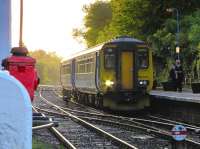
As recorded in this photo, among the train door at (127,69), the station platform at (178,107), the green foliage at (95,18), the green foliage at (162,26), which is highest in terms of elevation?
the green foliage at (95,18)

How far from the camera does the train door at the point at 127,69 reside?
26047mm

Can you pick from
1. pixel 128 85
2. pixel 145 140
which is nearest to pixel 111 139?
pixel 145 140

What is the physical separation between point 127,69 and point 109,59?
82cm

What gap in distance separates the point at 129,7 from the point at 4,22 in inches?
1846

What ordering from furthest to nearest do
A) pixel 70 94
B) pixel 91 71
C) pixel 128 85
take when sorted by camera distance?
pixel 70 94, pixel 91 71, pixel 128 85

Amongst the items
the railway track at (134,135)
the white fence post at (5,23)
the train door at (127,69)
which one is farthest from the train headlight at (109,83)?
the white fence post at (5,23)

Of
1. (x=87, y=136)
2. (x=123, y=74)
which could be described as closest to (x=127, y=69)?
(x=123, y=74)

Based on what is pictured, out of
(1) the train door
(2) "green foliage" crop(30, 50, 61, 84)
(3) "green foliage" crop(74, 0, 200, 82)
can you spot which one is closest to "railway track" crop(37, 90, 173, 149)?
(1) the train door

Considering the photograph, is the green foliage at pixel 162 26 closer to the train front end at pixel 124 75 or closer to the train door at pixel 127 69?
the train front end at pixel 124 75

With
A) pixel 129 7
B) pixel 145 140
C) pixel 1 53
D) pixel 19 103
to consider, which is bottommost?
pixel 145 140

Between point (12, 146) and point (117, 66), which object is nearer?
point (12, 146)

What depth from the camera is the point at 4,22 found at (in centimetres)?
1091

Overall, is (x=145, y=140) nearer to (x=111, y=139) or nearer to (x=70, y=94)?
(x=111, y=139)

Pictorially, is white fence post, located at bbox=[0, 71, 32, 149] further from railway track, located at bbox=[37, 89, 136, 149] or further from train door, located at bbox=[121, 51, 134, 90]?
train door, located at bbox=[121, 51, 134, 90]
